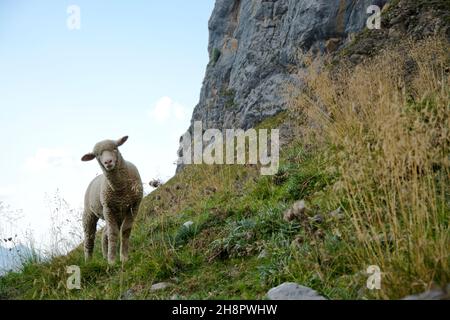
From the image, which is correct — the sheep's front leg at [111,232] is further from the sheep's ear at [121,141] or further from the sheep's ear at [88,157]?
the sheep's ear at [121,141]

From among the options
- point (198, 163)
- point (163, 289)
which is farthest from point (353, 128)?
point (198, 163)

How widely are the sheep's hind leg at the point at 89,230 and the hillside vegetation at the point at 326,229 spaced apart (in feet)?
1.92

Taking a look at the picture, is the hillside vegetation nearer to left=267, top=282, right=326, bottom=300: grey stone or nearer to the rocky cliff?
left=267, top=282, right=326, bottom=300: grey stone

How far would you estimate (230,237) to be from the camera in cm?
617

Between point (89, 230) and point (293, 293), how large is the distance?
5.37 m

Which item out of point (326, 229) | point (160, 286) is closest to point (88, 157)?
point (160, 286)

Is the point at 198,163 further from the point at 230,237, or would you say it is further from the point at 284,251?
the point at 284,251

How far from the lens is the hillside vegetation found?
3.66m

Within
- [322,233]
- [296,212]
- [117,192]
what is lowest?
[322,233]

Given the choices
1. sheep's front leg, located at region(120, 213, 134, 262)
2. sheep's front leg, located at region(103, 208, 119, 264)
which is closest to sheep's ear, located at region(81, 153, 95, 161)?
sheep's front leg, located at region(103, 208, 119, 264)

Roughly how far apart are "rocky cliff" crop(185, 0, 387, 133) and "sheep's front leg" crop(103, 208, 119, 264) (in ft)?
44.6

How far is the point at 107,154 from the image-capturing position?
6.68 meters

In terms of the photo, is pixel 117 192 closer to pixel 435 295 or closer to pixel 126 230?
pixel 126 230

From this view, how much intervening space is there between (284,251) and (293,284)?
1.00 metres
